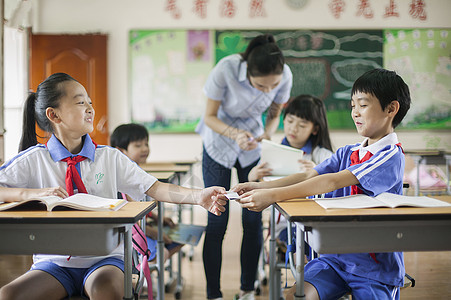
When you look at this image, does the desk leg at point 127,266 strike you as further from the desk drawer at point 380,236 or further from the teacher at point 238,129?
the teacher at point 238,129

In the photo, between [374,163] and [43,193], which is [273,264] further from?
[43,193]

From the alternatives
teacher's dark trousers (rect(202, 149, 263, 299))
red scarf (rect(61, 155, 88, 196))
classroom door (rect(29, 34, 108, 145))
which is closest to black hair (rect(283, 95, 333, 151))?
teacher's dark trousers (rect(202, 149, 263, 299))

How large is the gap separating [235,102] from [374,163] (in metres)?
0.96

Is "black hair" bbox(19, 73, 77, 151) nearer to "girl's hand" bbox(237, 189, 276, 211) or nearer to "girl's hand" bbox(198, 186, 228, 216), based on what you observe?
"girl's hand" bbox(198, 186, 228, 216)

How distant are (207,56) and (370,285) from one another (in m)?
4.00

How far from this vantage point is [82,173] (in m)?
1.43

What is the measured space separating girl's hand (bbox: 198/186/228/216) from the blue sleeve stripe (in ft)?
1.43

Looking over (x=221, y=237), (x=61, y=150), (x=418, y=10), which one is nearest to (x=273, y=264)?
(x=221, y=237)

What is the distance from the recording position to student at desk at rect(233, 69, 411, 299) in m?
1.30

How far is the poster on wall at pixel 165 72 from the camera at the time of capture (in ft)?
16.2

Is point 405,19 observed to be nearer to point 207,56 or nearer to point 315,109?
point 207,56

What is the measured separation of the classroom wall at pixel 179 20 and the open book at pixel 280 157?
3.17m

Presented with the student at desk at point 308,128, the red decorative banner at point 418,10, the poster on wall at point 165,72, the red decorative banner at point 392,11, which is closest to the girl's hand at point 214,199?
the student at desk at point 308,128

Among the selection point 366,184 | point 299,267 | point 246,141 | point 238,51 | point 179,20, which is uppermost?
point 179,20
